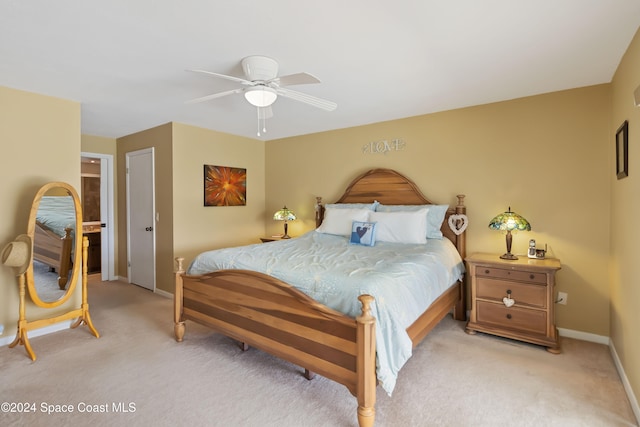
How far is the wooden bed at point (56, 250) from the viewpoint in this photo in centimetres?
292

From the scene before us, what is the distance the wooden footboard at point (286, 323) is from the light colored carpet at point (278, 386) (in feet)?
0.78

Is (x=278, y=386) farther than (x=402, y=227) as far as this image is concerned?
No

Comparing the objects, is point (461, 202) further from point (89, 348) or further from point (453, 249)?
point (89, 348)

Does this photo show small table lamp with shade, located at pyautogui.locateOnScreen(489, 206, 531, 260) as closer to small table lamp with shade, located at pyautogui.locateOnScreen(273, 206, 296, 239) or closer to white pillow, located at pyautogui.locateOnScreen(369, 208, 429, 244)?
white pillow, located at pyautogui.locateOnScreen(369, 208, 429, 244)

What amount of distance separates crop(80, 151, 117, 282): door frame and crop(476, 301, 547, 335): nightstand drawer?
511 cm

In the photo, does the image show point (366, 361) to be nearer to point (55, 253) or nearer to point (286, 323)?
point (286, 323)

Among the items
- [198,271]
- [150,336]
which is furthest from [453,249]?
[150,336]

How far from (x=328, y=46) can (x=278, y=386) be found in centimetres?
232

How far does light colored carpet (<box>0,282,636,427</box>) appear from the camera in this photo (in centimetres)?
186

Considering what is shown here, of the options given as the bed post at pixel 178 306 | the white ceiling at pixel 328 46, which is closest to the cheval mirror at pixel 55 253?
the bed post at pixel 178 306

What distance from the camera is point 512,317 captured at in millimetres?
2811

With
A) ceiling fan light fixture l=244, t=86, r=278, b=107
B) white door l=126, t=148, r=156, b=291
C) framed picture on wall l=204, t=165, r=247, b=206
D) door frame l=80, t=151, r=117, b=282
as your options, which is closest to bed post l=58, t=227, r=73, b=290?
white door l=126, t=148, r=156, b=291

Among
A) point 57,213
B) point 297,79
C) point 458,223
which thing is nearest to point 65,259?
point 57,213

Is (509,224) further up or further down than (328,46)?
further down
